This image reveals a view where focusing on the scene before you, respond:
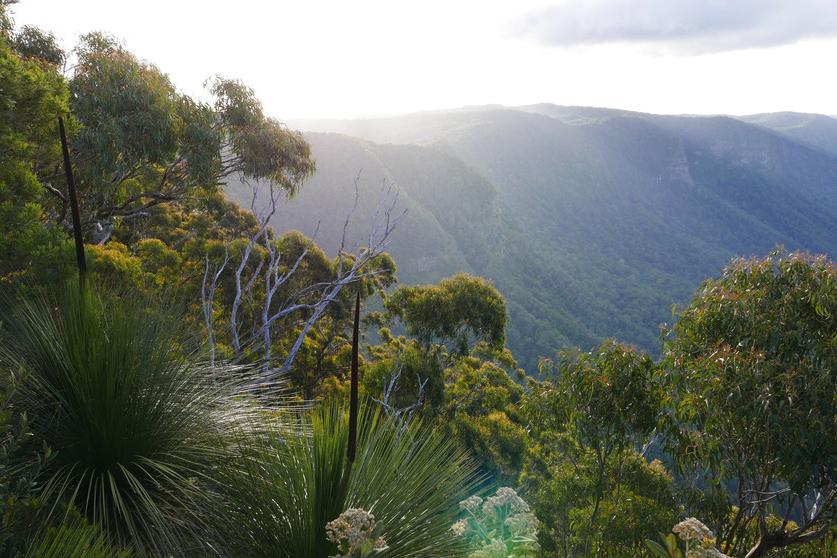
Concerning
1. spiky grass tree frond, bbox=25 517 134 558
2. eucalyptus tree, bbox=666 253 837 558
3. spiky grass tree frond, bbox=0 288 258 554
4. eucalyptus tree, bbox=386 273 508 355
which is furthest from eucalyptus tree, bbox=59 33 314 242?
eucalyptus tree, bbox=666 253 837 558

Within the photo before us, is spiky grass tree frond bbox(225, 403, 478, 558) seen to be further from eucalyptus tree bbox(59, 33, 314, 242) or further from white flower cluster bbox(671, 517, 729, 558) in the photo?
eucalyptus tree bbox(59, 33, 314, 242)

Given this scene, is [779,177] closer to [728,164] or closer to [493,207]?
[728,164]

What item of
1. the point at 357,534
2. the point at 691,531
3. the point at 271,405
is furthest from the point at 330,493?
the point at 271,405

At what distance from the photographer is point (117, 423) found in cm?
246

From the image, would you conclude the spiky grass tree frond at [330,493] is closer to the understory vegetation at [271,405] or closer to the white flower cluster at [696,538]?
the understory vegetation at [271,405]

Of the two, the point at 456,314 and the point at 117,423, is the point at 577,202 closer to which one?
the point at 456,314

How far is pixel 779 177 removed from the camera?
168 metres

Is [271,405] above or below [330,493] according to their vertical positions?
below

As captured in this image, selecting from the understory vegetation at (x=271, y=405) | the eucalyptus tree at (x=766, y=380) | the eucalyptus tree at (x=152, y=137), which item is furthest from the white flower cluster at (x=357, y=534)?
the eucalyptus tree at (x=152, y=137)

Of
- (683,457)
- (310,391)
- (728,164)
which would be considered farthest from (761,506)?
(728,164)

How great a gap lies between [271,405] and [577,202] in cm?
12830

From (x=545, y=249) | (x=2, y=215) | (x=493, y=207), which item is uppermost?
(x=2, y=215)

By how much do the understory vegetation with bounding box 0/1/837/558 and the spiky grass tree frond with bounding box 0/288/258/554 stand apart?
0.03ft

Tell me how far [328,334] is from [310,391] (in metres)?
1.73
